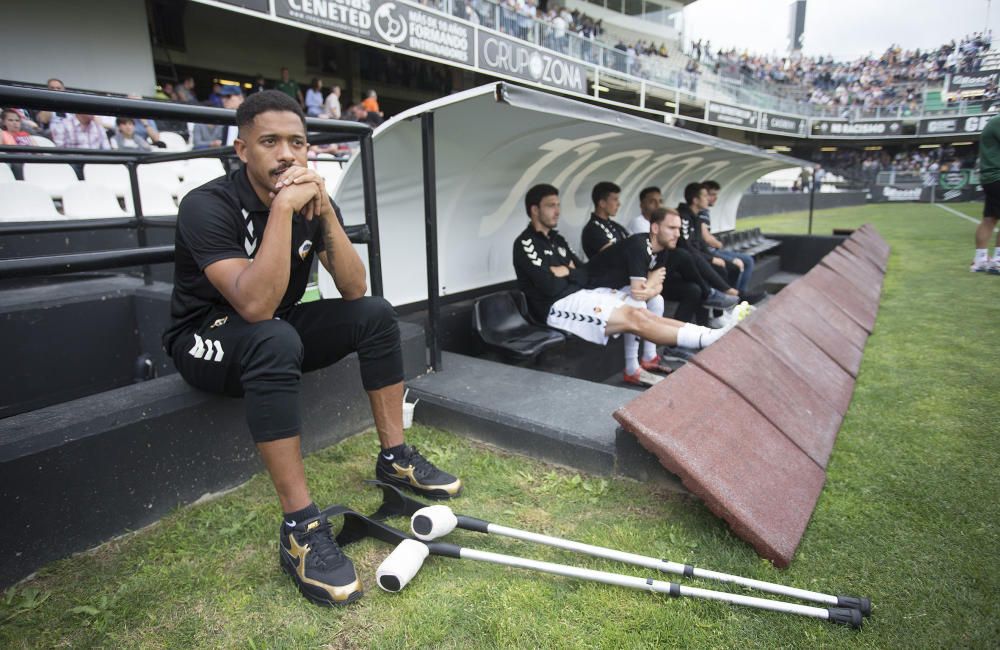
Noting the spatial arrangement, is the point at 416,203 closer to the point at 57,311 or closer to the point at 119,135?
the point at 57,311

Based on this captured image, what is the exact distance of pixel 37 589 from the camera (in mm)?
1800

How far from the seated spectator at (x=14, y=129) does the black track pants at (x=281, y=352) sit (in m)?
6.00

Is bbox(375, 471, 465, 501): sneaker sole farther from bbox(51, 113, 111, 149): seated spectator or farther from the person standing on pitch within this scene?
the person standing on pitch

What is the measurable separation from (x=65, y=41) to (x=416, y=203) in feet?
34.6

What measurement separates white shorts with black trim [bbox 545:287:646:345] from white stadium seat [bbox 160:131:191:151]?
7415 mm

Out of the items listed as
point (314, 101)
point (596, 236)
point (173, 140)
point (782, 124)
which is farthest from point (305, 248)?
point (782, 124)

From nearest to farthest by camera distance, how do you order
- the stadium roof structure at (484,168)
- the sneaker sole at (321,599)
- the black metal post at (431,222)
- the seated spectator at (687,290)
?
the sneaker sole at (321,599) < the black metal post at (431,222) < the stadium roof structure at (484,168) < the seated spectator at (687,290)

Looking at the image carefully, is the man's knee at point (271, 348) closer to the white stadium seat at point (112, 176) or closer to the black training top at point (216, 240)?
the black training top at point (216, 240)

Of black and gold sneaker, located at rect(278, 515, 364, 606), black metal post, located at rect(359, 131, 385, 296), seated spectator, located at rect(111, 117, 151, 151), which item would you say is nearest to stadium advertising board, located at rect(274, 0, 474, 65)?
seated spectator, located at rect(111, 117, 151, 151)

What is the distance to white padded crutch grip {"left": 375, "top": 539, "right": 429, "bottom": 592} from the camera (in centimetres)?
180

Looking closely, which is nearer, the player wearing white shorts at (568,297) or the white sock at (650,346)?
the player wearing white shorts at (568,297)

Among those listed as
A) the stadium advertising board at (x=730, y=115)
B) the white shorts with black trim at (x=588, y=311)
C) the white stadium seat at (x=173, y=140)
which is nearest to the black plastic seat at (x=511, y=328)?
the white shorts with black trim at (x=588, y=311)

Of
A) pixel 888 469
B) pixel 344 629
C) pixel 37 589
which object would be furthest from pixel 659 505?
pixel 37 589

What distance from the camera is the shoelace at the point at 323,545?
186 centimetres
